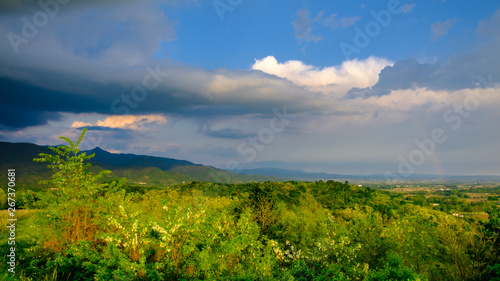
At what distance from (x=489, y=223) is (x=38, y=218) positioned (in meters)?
27.2

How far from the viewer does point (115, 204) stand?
1403cm

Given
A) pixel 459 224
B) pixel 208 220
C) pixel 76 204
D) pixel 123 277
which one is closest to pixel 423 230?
pixel 459 224

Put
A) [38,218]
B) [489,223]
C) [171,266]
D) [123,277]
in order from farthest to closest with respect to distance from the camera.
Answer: [489,223], [171,266], [38,218], [123,277]

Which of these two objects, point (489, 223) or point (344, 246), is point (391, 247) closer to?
point (344, 246)

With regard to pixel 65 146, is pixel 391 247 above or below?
below

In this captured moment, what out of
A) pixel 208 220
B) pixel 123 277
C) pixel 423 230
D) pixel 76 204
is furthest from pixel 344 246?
pixel 76 204

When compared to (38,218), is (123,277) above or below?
below

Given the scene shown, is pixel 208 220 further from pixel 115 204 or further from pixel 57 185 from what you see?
pixel 57 185

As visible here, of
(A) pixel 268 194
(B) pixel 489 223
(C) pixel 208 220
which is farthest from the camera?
(A) pixel 268 194

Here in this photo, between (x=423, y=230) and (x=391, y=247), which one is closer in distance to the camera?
(x=391, y=247)

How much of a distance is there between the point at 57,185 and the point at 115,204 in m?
2.62

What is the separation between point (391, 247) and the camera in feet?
71.5

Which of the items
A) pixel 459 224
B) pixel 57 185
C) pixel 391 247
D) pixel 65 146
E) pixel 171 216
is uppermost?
pixel 65 146

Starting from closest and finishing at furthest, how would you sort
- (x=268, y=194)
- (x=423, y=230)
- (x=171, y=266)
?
(x=171, y=266)
(x=423, y=230)
(x=268, y=194)
